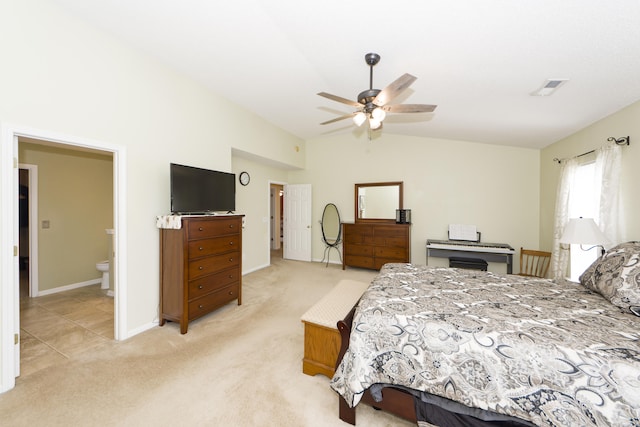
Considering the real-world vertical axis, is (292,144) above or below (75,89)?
above

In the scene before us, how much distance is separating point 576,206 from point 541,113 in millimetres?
1339

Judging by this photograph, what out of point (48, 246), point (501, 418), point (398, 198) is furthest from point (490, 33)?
point (48, 246)

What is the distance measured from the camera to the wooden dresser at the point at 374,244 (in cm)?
483

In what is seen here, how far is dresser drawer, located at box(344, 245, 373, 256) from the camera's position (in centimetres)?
512

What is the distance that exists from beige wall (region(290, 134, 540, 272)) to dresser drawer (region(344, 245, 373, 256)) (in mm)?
769

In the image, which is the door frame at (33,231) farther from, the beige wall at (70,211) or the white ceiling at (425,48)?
the white ceiling at (425,48)

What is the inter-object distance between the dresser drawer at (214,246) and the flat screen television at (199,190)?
1.38ft

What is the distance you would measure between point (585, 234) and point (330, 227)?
4314mm

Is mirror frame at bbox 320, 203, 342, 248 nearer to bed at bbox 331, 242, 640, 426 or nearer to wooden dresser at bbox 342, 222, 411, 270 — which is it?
wooden dresser at bbox 342, 222, 411, 270

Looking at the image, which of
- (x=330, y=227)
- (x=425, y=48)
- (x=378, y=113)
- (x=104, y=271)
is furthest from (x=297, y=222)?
(x=425, y=48)

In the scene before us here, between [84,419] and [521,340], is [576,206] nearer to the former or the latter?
[521,340]

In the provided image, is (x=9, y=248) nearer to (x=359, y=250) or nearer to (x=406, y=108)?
(x=406, y=108)

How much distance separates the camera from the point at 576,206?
3.12 m

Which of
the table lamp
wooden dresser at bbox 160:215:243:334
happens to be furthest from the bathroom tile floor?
the table lamp
